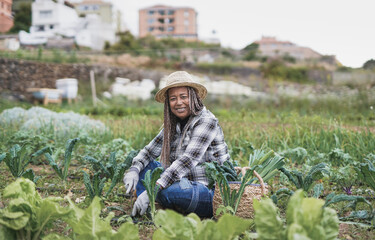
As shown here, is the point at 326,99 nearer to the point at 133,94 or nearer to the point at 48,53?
the point at 133,94

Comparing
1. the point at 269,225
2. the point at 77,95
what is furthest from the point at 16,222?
the point at 77,95

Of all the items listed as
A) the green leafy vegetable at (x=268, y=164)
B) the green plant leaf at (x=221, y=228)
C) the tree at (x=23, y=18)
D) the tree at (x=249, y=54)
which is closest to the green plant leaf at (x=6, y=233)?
the green plant leaf at (x=221, y=228)

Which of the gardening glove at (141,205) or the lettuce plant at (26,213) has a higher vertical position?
the lettuce plant at (26,213)

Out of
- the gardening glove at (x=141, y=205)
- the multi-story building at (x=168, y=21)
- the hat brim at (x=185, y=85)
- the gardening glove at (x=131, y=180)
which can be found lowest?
the gardening glove at (x=141, y=205)

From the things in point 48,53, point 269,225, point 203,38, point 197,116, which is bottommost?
point 269,225

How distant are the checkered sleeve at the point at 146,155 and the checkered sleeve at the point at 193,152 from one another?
1.08 feet

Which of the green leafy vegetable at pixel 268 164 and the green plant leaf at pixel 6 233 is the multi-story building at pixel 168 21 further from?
the green plant leaf at pixel 6 233

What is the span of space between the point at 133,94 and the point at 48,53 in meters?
6.35

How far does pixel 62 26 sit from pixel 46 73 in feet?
17.9

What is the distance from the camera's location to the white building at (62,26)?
1741cm

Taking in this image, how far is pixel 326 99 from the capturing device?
911cm

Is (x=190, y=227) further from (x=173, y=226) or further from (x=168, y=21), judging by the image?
(x=168, y=21)

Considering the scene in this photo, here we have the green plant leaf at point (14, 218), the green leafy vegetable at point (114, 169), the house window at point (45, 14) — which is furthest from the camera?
the house window at point (45, 14)

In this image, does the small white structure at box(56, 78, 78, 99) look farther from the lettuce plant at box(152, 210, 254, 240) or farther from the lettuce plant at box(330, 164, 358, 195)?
the lettuce plant at box(152, 210, 254, 240)
